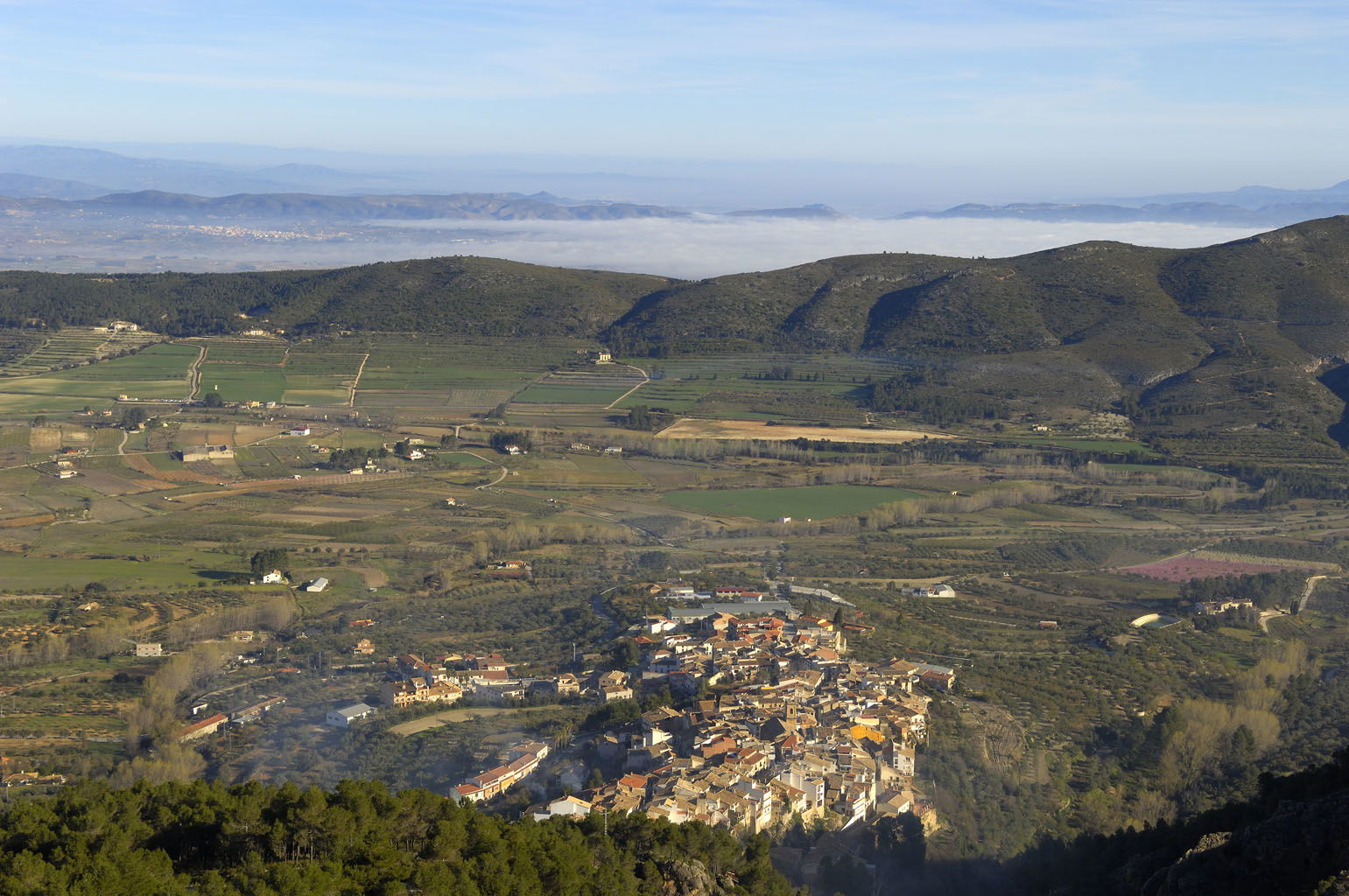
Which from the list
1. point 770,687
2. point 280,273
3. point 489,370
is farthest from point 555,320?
point 770,687

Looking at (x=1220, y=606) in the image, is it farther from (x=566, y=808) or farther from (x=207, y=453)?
(x=207, y=453)

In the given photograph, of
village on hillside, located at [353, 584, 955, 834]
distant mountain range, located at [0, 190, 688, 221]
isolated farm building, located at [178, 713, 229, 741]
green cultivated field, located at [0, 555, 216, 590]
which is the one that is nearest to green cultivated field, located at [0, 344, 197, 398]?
green cultivated field, located at [0, 555, 216, 590]

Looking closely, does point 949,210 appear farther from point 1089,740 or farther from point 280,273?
point 1089,740

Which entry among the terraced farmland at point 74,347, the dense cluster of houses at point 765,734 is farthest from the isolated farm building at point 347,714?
the terraced farmland at point 74,347

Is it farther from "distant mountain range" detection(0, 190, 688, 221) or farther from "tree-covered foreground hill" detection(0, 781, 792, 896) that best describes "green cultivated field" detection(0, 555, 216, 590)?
"distant mountain range" detection(0, 190, 688, 221)

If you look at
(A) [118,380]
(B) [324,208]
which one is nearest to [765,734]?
(A) [118,380]
